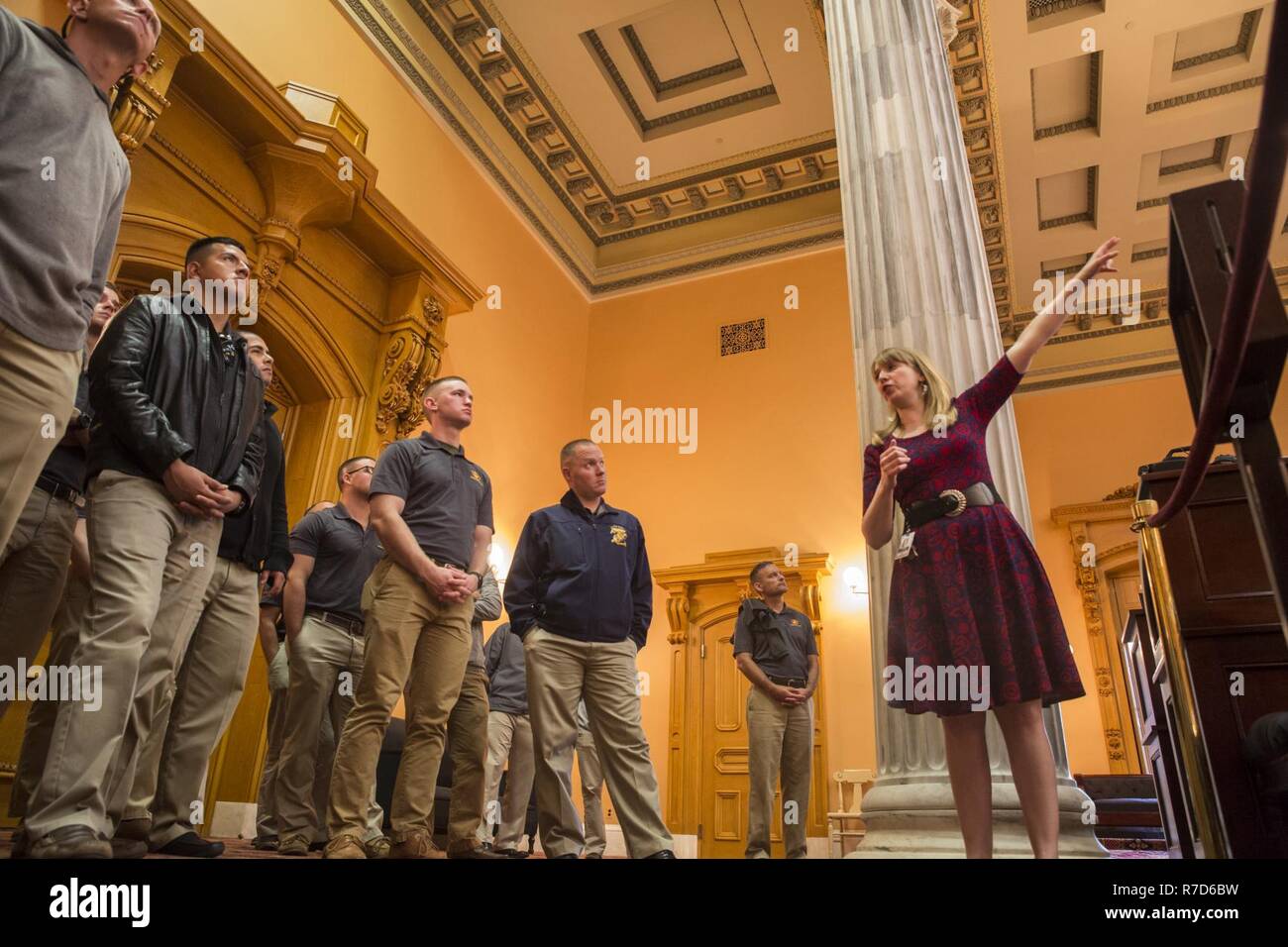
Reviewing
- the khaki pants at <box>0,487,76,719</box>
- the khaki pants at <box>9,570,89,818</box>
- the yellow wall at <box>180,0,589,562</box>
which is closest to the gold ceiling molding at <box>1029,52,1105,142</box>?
the yellow wall at <box>180,0,589,562</box>

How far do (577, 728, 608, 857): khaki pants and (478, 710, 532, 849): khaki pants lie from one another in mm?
318

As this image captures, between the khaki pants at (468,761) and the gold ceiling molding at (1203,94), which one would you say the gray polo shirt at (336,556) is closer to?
the khaki pants at (468,761)

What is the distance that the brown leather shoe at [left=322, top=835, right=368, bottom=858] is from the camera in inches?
91.7

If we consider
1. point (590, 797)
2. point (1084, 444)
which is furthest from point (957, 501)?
point (1084, 444)

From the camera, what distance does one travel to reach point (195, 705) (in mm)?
2402

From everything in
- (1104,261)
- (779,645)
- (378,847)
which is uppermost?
(1104,261)

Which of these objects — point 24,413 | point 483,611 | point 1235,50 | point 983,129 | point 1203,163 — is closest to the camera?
point 24,413

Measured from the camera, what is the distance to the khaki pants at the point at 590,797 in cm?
439

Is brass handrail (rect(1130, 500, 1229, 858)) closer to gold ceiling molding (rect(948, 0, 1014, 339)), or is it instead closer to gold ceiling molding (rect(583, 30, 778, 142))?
gold ceiling molding (rect(948, 0, 1014, 339))

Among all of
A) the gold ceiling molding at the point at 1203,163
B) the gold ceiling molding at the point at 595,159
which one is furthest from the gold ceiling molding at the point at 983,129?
the gold ceiling molding at the point at 1203,163

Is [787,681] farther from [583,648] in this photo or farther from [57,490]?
[57,490]

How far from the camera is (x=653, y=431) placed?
9.69m

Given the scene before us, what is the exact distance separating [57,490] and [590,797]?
320 cm

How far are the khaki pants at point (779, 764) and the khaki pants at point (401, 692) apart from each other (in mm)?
2252
